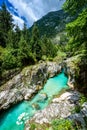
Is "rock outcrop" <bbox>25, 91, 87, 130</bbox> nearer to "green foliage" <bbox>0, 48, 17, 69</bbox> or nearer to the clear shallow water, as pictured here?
the clear shallow water

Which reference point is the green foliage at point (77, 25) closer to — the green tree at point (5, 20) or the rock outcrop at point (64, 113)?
the rock outcrop at point (64, 113)

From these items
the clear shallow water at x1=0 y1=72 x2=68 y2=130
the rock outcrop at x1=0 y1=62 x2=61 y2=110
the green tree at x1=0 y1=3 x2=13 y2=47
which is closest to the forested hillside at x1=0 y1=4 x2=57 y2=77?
the green tree at x1=0 y1=3 x2=13 y2=47

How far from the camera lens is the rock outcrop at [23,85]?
26781 millimetres

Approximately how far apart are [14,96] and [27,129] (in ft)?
32.3

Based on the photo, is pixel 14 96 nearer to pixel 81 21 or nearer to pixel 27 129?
pixel 27 129

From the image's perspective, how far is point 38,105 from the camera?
2625 centimetres

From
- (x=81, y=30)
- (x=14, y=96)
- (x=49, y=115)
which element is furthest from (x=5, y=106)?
(x=81, y=30)

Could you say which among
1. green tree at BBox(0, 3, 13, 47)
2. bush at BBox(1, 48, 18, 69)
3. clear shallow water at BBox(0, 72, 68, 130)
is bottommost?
clear shallow water at BBox(0, 72, 68, 130)

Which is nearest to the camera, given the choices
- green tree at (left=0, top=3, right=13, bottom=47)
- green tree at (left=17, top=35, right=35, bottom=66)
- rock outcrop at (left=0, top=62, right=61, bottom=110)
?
rock outcrop at (left=0, top=62, right=61, bottom=110)

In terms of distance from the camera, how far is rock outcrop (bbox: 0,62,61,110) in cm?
2678

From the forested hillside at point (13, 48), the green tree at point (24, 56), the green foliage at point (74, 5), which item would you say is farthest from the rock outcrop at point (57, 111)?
the green tree at point (24, 56)

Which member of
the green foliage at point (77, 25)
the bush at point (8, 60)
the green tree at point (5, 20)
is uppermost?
the green tree at point (5, 20)

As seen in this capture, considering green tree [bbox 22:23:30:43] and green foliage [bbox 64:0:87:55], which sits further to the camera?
green tree [bbox 22:23:30:43]

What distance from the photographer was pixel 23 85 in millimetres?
30281
